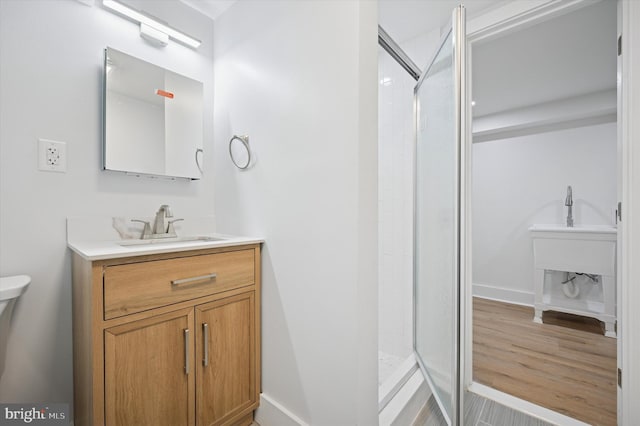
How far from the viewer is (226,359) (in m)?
1.23

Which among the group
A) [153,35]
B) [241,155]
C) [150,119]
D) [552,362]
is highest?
[153,35]

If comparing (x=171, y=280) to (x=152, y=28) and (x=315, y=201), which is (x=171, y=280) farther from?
(x=152, y=28)

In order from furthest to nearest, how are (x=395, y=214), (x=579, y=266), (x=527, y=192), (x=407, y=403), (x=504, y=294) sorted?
(x=504, y=294) → (x=527, y=192) → (x=579, y=266) → (x=395, y=214) → (x=407, y=403)

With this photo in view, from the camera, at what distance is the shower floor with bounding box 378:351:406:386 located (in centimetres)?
178

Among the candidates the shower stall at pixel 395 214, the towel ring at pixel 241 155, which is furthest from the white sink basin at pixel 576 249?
the towel ring at pixel 241 155

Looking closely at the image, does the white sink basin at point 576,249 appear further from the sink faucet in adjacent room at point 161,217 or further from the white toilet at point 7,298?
the white toilet at point 7,298

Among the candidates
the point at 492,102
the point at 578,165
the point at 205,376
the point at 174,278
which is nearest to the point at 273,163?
the point at 174,278

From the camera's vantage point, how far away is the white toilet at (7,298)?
936 millimetres

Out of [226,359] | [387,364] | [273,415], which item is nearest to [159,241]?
[226,359]

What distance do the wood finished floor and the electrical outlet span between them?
2638 mm

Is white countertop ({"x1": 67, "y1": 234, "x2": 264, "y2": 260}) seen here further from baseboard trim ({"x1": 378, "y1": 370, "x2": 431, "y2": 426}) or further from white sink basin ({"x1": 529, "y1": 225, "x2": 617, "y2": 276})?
white sink basin ({"x1": 529, "y1": 225, "x2": 617, "y2": 276})

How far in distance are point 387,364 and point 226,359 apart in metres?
1.20

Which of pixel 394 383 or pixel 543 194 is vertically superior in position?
pixel 543 194

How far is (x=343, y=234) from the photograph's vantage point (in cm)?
107
